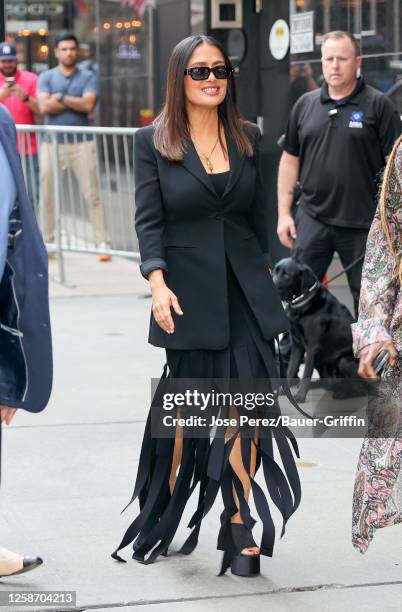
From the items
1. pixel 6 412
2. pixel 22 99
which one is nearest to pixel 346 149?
pixel 6 412

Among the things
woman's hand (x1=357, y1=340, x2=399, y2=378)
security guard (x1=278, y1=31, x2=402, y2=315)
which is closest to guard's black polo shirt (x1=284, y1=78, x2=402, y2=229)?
security guard (x1=278, y1=31, x2=402, y2=315)

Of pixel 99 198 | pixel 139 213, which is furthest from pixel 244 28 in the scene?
pixel 139 213

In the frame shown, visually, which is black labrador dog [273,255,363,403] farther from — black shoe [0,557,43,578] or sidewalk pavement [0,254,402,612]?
black shoe [0,557,43,578]

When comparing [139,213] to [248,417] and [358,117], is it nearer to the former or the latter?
[248,417]

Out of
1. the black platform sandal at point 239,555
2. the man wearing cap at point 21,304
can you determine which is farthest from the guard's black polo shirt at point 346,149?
the man wearing cap at point 21,304

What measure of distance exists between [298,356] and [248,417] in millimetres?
2829

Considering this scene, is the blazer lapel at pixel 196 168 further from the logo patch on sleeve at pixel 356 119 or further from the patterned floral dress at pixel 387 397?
the logo patch on sleeve at pixel 356 119

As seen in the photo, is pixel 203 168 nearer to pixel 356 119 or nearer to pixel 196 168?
pixel 196 168

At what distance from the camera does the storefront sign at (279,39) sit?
34.8 feet

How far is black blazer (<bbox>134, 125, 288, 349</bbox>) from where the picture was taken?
4.65 metres

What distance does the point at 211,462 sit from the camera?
464 centimetres

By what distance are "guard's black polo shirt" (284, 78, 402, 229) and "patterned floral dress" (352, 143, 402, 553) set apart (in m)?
2.95

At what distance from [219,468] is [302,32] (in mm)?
6457

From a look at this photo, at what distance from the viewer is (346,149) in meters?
7.07
